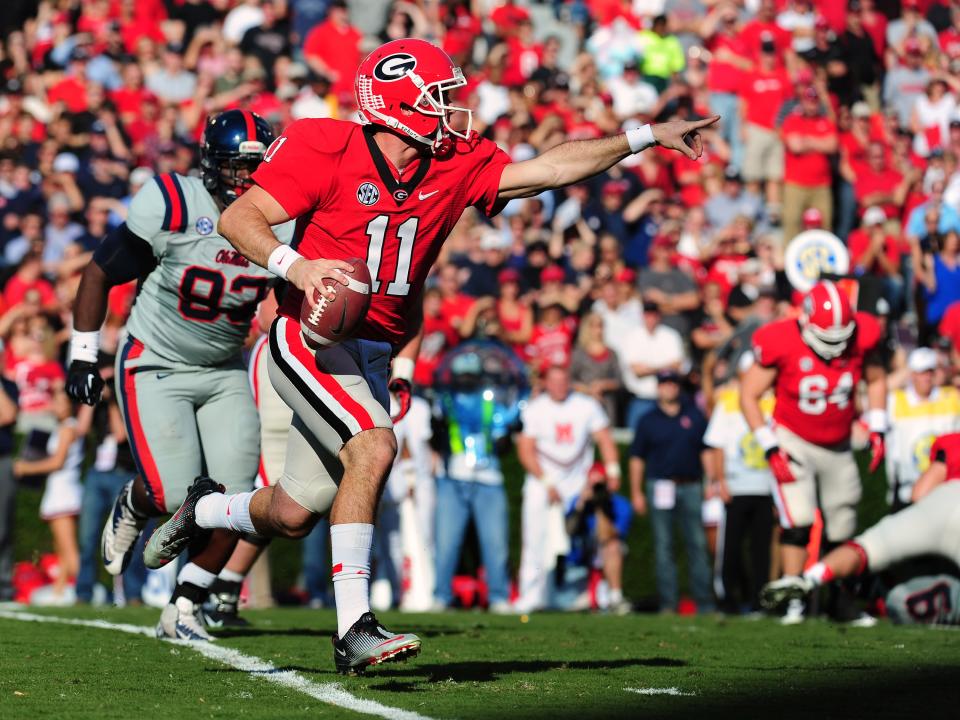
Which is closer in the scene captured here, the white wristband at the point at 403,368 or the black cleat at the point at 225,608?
the white wristband at the point at 403,368

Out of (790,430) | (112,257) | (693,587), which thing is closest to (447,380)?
(693,587)

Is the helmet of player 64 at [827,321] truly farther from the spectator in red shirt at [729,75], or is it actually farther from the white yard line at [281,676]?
the spectator in red shirt at [729,75]

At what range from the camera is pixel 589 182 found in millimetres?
16625

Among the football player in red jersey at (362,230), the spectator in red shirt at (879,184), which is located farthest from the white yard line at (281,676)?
the spectator in red shirt at (879,184)

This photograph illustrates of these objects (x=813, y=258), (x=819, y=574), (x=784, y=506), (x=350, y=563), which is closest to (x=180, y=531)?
(x=350, y=563)

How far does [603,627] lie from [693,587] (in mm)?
3612

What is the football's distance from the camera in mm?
5605

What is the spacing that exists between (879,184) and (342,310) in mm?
12068

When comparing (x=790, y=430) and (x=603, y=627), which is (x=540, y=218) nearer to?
(x=790, y=430)

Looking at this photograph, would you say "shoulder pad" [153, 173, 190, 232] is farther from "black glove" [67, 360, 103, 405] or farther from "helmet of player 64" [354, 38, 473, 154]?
"helmet of player 64" [354, 38, 473, 154]

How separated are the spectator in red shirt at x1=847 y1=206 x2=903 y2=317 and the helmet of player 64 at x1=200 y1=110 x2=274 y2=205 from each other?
8888 millimetres

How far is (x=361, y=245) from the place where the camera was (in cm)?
609

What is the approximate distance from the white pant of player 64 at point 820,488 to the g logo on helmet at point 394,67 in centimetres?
537

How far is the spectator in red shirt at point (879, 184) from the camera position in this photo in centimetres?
1666
